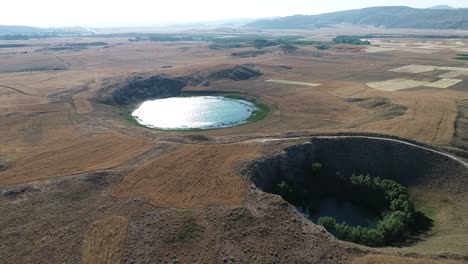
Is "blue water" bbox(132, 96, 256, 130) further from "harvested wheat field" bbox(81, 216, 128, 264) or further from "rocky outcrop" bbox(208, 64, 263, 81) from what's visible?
"harvested wheat field" bbox(81, 216, 128, 264)

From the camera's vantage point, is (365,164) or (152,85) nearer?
(365,164)

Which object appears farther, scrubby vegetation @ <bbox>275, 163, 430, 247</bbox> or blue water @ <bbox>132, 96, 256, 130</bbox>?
blue water @ <bbox>132, 96, 256, 130</bbox>

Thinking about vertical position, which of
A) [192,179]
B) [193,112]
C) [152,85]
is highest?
[152,85]

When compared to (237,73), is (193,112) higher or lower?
lower

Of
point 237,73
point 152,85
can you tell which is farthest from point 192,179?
point 237,73

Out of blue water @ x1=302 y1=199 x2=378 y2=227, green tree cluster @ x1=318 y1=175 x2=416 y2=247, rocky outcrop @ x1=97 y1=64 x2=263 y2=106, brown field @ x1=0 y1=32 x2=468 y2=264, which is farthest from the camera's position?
rocky outcrop @ x1=97 y1=64 x2=263 y2=106

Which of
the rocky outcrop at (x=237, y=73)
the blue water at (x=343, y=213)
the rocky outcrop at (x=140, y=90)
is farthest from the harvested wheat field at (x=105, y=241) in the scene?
the rocky outcrop at (x=237, y=73)

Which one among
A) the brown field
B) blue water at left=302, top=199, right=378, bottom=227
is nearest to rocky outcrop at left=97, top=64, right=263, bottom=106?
the brown field

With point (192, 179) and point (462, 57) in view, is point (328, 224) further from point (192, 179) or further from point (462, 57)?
point (462, 57)
